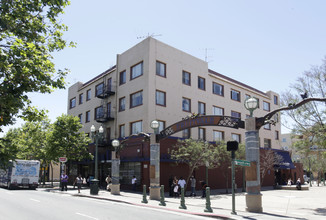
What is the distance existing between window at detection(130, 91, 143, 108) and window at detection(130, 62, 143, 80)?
6.31ft

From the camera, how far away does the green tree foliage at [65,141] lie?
112 ft

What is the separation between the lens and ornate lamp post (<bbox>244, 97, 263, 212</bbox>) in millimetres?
13766

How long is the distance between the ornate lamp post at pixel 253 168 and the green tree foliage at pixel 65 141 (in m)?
24.0

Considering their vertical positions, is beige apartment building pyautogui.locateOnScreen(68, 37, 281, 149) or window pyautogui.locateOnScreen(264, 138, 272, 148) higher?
beige apartment building pyautogui.locateOnScreen(68, 37, 281, 149)

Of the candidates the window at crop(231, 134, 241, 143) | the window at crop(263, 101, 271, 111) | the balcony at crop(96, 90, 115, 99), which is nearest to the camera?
the balcony at crop(96, 90, 115, 99)

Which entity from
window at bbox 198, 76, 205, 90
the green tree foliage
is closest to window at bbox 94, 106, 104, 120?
the green tree foliage

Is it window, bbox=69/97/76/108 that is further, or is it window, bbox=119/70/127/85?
window, bbox=69/97/76/108

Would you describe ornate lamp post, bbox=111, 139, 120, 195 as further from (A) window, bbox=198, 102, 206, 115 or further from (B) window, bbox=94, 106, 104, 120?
(A) window, bbox=198, 102, 206, 115

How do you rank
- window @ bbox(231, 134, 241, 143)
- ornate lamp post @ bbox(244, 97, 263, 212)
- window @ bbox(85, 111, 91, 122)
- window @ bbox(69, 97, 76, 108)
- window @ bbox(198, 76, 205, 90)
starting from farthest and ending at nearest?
window @ bbox(69, 97, 76, 108) → window @ bbox(85, 111, 91, 122) → window @ bbox(231, 134, 241, 143) → window @ bbox(198, 76, 205, 90) → ornate lamp post @ bbox(244, 97, 263, 212)

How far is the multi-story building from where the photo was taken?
30.4 m

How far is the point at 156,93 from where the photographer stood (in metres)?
30.5

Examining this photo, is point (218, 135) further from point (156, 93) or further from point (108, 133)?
point (108, 133)

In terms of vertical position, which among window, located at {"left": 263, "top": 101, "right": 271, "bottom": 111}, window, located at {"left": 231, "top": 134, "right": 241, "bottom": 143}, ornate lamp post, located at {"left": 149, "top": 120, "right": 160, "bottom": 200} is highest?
window, located at {"left": 263, "top": 101, "right": 271, "bottom": 111}

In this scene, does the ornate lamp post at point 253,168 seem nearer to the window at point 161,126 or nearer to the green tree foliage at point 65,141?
the window at point 161,126
